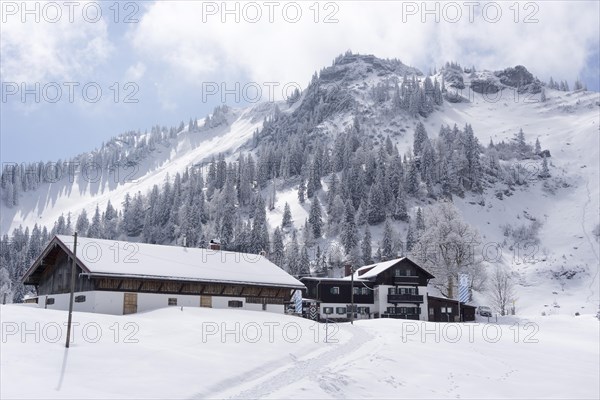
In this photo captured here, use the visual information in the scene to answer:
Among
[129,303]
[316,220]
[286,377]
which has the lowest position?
[286,377]

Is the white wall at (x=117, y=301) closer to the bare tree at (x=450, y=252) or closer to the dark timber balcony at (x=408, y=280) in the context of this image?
the dark timber balcony at (x=408, y=280)

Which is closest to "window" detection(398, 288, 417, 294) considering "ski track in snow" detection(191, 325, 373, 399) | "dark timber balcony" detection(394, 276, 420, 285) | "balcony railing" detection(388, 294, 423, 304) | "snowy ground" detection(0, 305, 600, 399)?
"dark timber balcony" detection(394, 276, 420, 285)

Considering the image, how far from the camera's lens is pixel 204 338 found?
31.3 metres

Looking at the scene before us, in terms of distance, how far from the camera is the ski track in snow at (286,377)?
2217 centimetres

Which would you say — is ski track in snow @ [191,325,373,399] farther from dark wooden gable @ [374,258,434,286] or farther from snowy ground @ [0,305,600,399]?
dark wooden gable @ [374,258,434,286]

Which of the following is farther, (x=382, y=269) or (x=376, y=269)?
(x=376, y=269)

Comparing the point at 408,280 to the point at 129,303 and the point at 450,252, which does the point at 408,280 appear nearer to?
the point at 450,252

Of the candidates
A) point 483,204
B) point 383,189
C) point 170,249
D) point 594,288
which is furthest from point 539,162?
point 170,249

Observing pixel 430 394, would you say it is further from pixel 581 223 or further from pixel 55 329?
pixel 581 223

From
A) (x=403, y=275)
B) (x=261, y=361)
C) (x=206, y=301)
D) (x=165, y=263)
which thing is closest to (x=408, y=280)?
(x=403, y=275)

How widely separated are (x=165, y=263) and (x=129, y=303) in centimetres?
569

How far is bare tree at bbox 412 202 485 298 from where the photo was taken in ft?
254

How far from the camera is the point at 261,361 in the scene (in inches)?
1086

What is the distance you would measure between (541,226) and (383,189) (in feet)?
144
